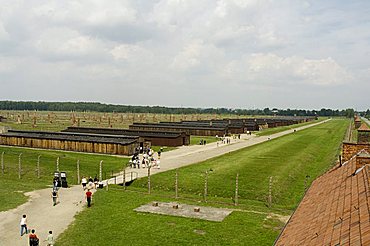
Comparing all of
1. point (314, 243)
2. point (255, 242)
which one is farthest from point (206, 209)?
point (314, 243)

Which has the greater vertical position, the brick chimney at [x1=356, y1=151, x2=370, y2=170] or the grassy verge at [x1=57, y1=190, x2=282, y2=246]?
the brick chimney at [x1=356, y1=151, x2=370, y2=170]

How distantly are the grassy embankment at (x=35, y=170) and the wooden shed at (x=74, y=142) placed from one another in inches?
110

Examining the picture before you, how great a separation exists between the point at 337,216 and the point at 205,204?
1928cm

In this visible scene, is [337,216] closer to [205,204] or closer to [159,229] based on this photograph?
[159,229]

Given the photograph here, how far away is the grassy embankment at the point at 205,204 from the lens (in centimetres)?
2211

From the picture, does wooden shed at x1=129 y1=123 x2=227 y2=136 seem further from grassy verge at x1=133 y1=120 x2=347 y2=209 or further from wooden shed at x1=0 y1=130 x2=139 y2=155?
wooden shed at x1=0 y1=130 x2=139 y2=155

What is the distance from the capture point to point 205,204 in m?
30.3

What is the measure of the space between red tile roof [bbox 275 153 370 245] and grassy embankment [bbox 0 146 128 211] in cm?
2211

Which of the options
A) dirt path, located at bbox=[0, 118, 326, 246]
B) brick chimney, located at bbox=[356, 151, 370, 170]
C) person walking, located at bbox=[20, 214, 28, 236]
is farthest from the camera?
dirt path, located at bbox=[0, 118, 326, 246]

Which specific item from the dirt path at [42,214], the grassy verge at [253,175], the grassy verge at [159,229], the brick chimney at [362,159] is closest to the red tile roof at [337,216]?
the brick chimney at [362,159]

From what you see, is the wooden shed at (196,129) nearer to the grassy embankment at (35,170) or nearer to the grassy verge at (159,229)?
the grassy embankment at (35,170)

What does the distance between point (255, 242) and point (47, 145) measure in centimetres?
4931

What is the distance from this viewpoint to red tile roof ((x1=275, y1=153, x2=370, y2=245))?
952cm

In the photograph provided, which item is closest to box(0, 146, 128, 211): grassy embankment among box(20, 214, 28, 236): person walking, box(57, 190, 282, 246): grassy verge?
box(20, 214, 28, 236): person walking
